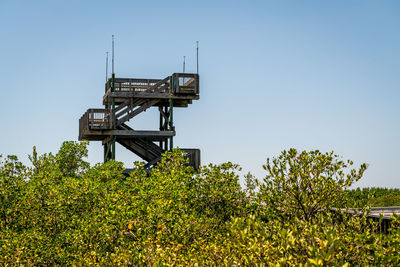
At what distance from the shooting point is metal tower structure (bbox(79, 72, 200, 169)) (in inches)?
1506

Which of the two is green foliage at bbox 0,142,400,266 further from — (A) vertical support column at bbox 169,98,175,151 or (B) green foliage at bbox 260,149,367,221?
(A) vertical support column at bbox 169,98,175,151

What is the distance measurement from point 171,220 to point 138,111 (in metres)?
21.7

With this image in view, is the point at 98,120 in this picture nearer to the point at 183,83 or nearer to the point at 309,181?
the point at 183,83

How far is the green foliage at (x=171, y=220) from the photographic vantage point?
43.2 ft

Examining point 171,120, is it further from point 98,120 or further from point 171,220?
point 171,220

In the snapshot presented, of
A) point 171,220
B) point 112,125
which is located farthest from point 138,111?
point 171,220

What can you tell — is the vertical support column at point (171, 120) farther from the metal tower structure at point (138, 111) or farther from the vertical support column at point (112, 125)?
the vertical support column at point (112, 125)

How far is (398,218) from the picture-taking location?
40.9 feet

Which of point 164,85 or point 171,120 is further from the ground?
point 164,85

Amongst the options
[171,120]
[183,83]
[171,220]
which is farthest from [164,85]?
[171,220]

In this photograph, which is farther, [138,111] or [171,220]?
[138,111]

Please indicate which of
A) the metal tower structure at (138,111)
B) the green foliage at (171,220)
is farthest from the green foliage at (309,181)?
the metal tower structure at (138,111)

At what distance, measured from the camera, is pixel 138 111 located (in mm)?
38969

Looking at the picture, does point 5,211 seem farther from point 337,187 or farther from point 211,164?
point 337,187
